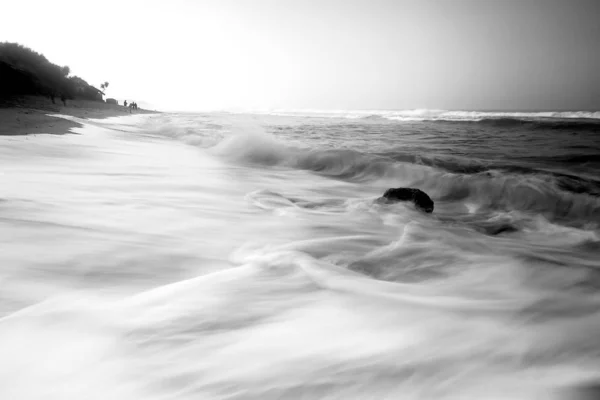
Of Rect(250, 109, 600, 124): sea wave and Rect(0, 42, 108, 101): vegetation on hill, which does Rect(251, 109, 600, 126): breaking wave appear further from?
Rect(0, 42, 108, 101): vegetation on hill

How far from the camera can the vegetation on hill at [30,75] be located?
18344mm

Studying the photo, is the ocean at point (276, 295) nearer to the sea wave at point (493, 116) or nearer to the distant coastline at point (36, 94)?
Answer: the distant coastline at point (36, 94)

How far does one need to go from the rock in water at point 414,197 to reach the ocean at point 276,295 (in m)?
0.11

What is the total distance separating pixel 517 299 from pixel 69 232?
103 inches

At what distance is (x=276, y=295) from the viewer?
167 centimetres

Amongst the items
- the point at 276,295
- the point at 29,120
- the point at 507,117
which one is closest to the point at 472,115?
the point at 507,117

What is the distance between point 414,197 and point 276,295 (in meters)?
2.68

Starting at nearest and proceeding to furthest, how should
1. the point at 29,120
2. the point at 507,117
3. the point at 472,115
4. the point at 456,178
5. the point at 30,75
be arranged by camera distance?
the point at 456,178 < the point at 29,120 < the point at 30,75 < the point at 507,117 < the point at 472,115

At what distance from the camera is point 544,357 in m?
1.27

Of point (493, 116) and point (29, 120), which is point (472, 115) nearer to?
point (493, 116)

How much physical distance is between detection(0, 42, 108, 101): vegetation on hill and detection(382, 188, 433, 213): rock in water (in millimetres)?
19795

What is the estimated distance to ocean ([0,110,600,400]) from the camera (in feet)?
3.58

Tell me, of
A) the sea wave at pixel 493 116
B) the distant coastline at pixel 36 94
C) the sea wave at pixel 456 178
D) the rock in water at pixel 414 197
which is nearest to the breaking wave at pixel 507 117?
the sea wave at pixel 493 116

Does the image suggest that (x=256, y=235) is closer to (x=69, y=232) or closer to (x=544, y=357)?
(x=69, y=232)
